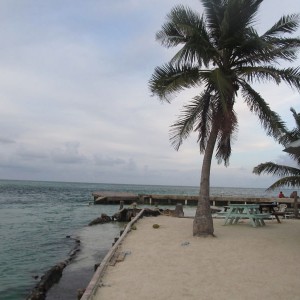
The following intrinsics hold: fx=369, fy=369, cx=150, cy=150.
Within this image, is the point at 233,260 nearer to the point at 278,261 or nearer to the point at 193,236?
the point at 278,261

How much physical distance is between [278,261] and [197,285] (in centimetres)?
289

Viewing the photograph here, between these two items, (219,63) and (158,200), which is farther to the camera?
(158,200)

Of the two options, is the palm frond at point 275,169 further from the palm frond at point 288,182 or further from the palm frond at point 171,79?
the palm frond at point 171,79

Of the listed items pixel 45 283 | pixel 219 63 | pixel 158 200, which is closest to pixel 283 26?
pixel 219 63

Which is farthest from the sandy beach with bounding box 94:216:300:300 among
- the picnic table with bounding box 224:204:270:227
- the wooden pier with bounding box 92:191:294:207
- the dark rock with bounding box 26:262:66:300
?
the wooden pier with bounding box 92:191:294:207

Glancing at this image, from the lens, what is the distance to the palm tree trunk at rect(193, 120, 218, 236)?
12576mm

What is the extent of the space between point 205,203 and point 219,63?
16.4 ft

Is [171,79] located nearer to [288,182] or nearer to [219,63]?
[219,63]

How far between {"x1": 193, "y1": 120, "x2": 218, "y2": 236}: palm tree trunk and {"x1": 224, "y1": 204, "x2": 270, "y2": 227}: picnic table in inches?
97.8

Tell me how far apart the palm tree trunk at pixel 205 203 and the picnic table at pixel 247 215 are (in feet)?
8.15

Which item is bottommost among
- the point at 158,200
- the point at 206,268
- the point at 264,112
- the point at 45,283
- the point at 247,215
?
the point at 45,283

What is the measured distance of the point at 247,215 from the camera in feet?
48.8

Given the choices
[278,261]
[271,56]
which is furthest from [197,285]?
[271,56]

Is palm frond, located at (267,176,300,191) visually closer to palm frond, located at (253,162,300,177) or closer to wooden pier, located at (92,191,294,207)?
palm frond, located at (253,162,300,177)
